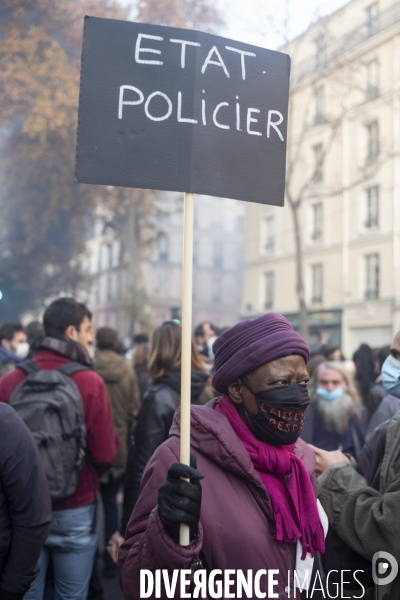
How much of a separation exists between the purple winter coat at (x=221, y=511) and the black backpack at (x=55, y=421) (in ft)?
4.18

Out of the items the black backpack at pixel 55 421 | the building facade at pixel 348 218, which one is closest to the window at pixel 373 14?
the building facade at pixel 348 218

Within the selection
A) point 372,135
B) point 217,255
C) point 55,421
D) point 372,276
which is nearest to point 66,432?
point 55,421

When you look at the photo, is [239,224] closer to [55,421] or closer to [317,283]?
[317,283]

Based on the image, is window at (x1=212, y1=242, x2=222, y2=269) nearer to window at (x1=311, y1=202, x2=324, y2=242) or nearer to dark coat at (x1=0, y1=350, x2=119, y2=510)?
window at (x1=311, y1=202, x2=324, y2=242)

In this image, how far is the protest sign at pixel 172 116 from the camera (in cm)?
187

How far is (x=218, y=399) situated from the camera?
6.99 feet

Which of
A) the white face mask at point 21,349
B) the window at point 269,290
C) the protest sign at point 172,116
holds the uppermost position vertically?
the window at point 269,290

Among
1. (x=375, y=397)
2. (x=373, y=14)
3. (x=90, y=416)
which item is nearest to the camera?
(x=90, y=416)

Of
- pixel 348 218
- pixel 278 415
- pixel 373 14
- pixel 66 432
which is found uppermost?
pixel 373 14

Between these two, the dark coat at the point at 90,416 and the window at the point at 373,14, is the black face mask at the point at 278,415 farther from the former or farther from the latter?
the window at the point at 373,14

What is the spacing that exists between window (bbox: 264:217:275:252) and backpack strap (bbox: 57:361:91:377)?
27264mm

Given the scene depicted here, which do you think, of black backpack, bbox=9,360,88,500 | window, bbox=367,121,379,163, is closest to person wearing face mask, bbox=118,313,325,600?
black backpack, bbox=9,360,88,500

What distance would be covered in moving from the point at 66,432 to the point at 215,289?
47051 millimetres

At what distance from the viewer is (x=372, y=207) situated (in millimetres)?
25031
